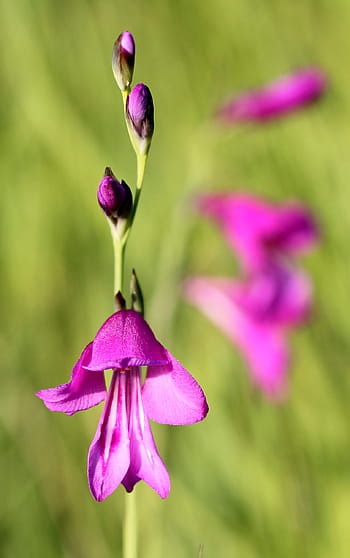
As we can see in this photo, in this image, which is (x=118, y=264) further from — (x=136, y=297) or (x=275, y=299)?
(x=275, y=299)

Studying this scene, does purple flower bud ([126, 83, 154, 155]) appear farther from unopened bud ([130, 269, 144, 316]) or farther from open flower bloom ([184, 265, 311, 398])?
open flower bloom ([184, 265, 311, 398])

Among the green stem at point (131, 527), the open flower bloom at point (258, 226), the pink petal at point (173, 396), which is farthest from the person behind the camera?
the open flower bloom at point (258, 226)

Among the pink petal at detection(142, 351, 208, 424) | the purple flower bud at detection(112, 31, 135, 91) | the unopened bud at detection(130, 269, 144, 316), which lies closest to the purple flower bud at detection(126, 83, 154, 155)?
the purple flower bud at detection(112, 31, 135, 91)

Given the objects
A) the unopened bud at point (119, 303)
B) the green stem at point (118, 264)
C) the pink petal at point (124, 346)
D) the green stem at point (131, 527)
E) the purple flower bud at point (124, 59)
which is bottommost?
the green stem at point (131, 527)

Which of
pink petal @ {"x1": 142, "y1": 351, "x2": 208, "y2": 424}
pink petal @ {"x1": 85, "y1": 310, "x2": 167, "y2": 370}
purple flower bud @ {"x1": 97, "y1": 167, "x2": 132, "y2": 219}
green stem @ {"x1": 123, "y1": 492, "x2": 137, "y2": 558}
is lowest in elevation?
green stem @ {"x1": 123, "y1": 492, "x2": 137, "y2": 558}

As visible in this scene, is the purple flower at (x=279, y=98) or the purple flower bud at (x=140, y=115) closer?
the purple flower bud at (x=140, y=115)

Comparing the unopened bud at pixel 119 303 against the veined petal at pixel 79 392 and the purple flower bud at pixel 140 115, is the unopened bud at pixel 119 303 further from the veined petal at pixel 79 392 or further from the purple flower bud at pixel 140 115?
the purple flower bud at pixel 140 115

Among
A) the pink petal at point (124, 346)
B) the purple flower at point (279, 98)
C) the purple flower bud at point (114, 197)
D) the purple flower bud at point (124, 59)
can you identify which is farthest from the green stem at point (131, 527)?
the purple flower at point (279, 98)

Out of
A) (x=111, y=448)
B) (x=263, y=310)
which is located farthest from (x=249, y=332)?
(x=111, y=448)
